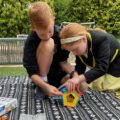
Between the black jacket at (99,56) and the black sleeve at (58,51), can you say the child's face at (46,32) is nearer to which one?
the black sleeve at (58,51)

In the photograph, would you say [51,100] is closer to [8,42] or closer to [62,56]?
[62,56]

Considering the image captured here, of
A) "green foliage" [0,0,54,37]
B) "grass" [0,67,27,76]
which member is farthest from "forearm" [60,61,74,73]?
"green foliage" [0,0,54,37]

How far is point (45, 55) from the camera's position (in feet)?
7.52

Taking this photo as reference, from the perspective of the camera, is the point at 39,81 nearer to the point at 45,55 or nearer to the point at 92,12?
the point at 45,55

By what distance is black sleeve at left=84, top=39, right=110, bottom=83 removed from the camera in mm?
2201

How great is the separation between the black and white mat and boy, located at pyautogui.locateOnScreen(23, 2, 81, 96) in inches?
3.8

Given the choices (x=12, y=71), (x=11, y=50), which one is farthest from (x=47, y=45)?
(x=11, y=50)

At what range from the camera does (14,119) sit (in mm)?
1910

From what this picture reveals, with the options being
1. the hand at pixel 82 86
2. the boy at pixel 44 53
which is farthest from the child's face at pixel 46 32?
the hand at pixel 82 86

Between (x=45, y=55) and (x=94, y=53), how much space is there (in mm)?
309

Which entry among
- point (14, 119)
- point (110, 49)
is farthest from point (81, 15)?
point (14, 119)

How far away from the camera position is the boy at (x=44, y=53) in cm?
217

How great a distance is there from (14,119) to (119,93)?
824 mm

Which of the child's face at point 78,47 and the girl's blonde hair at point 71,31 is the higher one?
the girl's blonde hair at point 71,31
